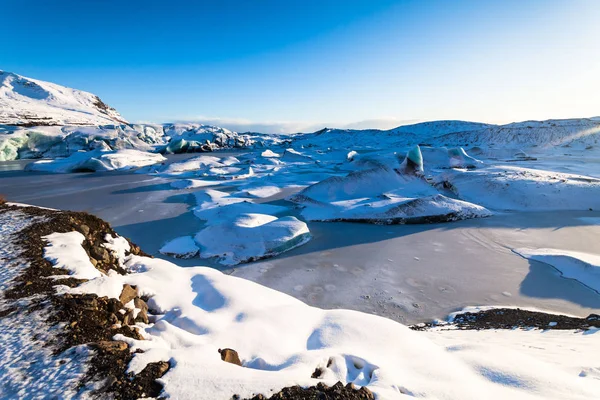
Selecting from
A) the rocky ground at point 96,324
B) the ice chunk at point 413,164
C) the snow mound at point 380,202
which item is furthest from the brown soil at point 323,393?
the ice chunk at point 413,164

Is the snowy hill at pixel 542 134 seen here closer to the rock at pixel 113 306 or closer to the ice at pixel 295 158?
the ice at pixel 295 158

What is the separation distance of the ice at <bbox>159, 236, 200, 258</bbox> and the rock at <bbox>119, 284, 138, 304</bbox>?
323 centimetres

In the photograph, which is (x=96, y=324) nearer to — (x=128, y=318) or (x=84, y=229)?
(x=128, y=318)

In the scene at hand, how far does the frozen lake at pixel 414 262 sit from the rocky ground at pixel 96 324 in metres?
2.54

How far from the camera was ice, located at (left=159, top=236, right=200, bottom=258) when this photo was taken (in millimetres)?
5777

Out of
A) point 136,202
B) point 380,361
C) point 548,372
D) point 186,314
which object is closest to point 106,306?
point 186,314

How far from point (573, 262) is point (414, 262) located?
8.95 ft

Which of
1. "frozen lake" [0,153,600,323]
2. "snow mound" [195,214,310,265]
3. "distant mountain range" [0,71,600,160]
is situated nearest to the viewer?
"frozen lake" [0,153,600,323]

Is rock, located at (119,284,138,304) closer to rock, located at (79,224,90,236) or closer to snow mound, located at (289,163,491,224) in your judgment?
rock, located at (79,224,90,236)

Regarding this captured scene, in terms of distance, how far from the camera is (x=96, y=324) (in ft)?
6.32

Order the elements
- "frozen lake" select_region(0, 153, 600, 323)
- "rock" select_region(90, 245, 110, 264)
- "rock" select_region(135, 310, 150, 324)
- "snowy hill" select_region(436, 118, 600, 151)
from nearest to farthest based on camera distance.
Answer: "rock" select_region(135, 310, 150, 324), "rock" select_region(90, 245, 110, 264), "frozen lake" select_region(0, 153, 600, 323), "snowy hill" select_region(436, 118, 600, 151)

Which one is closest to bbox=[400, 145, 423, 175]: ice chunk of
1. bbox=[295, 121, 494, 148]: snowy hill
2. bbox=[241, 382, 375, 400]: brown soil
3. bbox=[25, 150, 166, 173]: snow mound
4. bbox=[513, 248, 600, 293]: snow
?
bbox=[513, 248, 600, 293]: snow

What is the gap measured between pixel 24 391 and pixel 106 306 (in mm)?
714

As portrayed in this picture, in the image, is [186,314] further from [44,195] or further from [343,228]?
[44,195]
